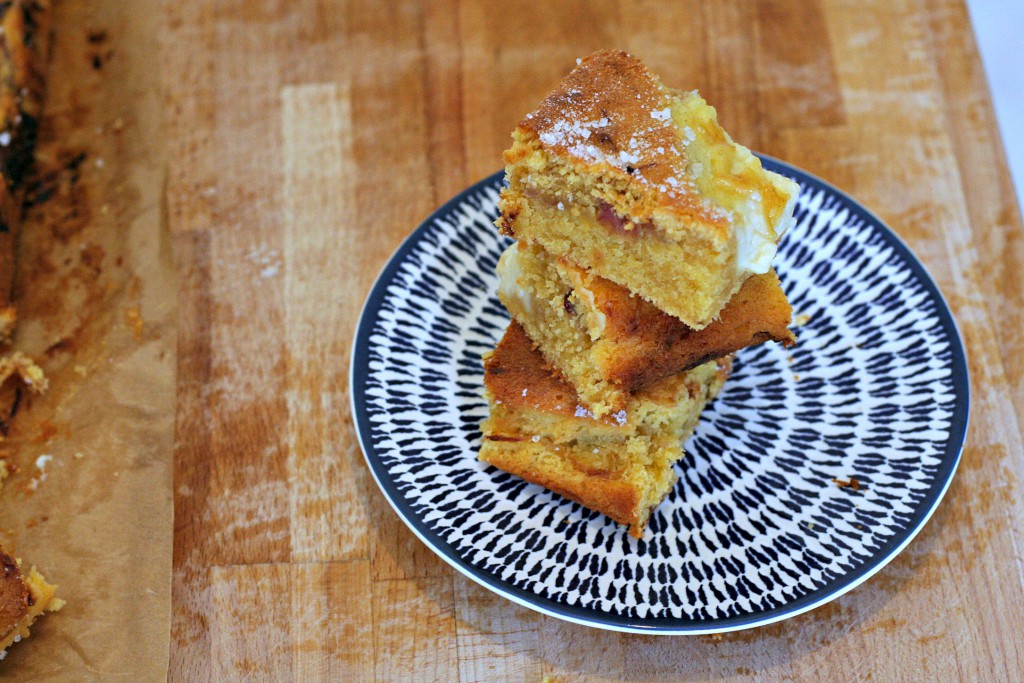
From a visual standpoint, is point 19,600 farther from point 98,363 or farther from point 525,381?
point 525,381

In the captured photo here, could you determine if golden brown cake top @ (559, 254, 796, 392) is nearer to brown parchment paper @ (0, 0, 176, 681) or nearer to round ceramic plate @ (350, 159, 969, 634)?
round ceramic plate @ (350, 159, 969, 634)

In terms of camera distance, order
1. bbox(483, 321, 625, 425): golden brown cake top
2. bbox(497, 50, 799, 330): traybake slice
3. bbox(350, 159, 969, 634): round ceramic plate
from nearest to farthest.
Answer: bbox(497, 50, 799, 330): traybake slice
bbox(350, 159, 969, 634): round ceramic plate
bbox(483, 321, 625, 425): golden brown cake top

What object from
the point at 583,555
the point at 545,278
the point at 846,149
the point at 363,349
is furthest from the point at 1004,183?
the point at 363,349

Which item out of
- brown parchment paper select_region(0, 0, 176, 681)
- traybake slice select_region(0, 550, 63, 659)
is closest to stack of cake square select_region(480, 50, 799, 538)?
brown parchment paper select_region(0, 0, 176, 681)

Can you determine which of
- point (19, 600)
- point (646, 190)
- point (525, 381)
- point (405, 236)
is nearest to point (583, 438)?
point (525, 381)

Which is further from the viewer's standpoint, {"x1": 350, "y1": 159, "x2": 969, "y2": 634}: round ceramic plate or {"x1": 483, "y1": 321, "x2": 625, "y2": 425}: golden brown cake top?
{"x1": 483, "y1": 321, "x2": 625, "y2": 425}: golden brown cake top

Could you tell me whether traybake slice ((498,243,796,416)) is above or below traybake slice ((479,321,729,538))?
above
